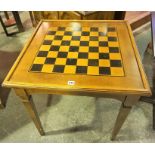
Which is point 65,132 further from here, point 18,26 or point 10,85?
point 18,26

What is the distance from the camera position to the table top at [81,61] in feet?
2.36

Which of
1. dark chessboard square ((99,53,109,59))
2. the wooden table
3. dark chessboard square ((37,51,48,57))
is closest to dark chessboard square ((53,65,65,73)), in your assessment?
the wooden table

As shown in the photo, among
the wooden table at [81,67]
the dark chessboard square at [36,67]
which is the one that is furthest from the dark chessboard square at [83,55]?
the dark chessboard square at [36,67]

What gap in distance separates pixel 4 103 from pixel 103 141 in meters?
0.90

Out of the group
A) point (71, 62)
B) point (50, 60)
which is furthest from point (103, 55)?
point (50, 60)

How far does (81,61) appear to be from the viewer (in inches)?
32.7

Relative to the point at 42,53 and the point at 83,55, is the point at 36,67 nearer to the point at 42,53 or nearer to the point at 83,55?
the point at 42,53

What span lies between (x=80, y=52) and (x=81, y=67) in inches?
5.1

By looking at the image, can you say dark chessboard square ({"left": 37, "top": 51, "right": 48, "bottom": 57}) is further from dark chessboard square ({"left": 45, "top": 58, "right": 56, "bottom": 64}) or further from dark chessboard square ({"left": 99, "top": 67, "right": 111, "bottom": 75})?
dark chessboard square ({"left": 99, "top": 67, "right": 111, "bottom": 75})

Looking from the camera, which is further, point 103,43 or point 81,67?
point 103,43

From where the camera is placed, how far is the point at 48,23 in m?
1.15

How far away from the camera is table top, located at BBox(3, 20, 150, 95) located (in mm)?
719

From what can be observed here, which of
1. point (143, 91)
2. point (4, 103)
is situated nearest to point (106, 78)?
point (143, 91)

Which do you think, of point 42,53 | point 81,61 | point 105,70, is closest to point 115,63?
point 105,70
